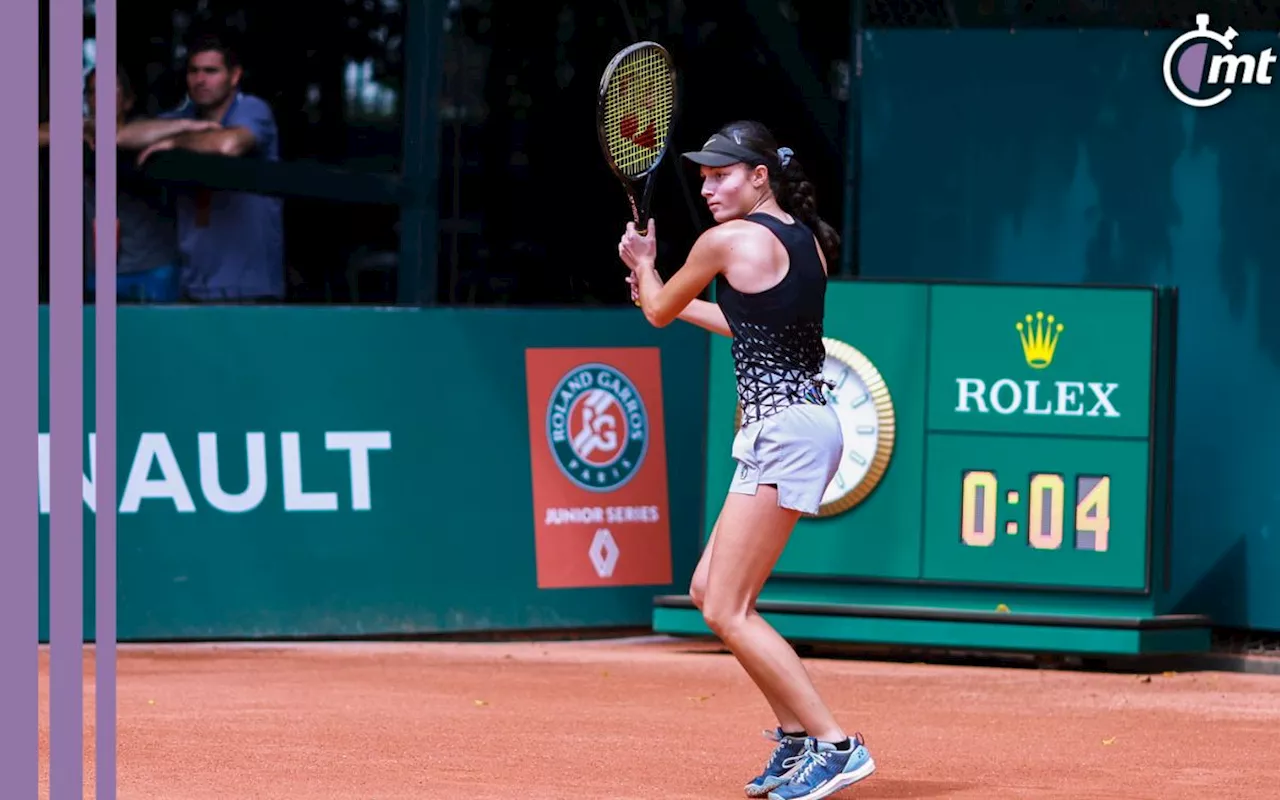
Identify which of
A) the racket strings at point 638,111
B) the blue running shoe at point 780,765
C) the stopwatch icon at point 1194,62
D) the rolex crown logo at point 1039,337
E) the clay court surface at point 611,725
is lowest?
the clay court surface at point 611,725

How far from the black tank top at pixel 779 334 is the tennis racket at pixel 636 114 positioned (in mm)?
530

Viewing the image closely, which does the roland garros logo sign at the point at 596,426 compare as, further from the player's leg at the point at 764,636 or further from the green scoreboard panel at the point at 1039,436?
the player's leg at the point at 764,636

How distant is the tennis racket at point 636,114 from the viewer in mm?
6879

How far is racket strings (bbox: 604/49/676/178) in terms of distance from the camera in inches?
272

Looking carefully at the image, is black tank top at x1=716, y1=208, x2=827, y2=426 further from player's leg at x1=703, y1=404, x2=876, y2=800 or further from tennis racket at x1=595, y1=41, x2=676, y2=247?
tennis racket at x1=595, y1=41, x2=676, y2=247

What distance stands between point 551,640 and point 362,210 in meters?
2.25

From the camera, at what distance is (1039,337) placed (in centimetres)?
991

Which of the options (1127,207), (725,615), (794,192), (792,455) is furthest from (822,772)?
(1127,207)

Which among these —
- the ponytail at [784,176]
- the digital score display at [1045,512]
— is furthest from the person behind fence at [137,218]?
the ponytail at [784,176]

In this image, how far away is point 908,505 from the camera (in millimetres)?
9992

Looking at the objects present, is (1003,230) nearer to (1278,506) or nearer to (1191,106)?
(1191,106)
